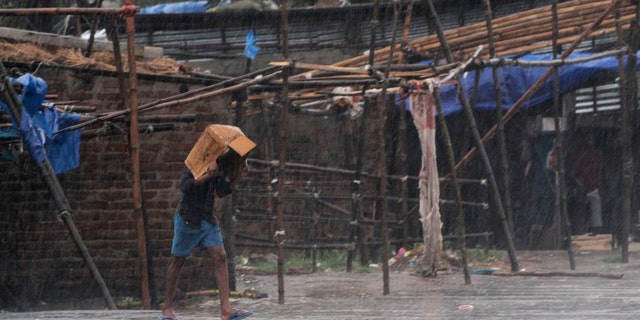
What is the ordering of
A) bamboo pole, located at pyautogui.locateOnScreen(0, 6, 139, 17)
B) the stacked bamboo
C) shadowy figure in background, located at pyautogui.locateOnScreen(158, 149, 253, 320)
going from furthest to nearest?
the stacked bamboo < bamboo pole, located at pyautogui.locateOnScreen(0, 6, 139, 17) < shadowy figure in background, located at pyautogui.locateOnScreen(158, 149, 253, 320)

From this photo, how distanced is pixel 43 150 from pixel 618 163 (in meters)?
10.2

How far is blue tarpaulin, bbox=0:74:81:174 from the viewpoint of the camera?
7855mm

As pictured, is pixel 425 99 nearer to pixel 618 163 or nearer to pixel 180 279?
pixel 180 279

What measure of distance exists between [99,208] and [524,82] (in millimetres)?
6842

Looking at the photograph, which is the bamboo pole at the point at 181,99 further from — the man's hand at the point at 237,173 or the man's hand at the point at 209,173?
the man's hand at the point at 209,173

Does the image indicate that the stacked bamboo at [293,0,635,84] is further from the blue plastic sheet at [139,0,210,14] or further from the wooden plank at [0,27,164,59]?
the blue plastic sheet at [139,0,210,14]

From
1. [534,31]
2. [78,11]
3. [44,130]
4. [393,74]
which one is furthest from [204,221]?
[534,31]

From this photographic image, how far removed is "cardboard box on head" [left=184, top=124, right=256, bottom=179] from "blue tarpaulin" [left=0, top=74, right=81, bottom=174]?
4.18ft

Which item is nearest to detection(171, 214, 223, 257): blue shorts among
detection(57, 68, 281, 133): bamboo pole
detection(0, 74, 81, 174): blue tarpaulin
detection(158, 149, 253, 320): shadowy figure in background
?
detection(158, 149, 253, 320): shadowy figure in background

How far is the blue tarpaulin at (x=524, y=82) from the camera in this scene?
538 inches

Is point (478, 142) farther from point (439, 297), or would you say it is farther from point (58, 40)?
point (58, 40)

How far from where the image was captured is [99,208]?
9633 millimetres

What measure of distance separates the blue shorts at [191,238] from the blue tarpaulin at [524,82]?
249 inches

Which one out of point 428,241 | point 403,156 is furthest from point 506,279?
point 403,156
